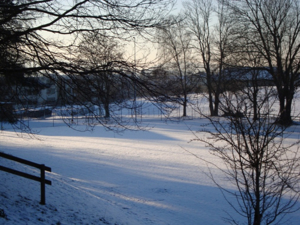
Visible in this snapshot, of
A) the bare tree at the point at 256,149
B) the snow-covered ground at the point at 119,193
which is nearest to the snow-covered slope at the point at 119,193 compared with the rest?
the snow-covered ground at the point at 119,193

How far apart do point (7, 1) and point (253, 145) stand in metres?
6.50

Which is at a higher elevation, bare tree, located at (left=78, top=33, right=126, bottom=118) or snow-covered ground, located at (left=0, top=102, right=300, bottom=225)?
bare tree, located at (left=78, top=33, right=126, bottom=118)

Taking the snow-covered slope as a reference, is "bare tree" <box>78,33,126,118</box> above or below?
above

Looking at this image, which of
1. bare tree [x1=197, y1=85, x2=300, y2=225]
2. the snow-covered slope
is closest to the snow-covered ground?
the snow-covered slope

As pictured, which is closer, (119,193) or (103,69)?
(103,69)

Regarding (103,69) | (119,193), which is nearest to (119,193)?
(119,193)

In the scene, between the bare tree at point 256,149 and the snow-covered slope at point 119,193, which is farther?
the snow-covered slope at point 119,193

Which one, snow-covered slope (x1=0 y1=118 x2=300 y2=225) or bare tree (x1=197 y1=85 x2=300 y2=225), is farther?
snow-covered slope (x1=0 y1=118 x2=300 y2=225)

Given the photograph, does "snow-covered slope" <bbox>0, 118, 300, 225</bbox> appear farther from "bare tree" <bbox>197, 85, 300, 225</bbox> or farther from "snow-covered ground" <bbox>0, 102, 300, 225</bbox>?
"bare tree" <bbox>197, 85, 300, 225</bbox>

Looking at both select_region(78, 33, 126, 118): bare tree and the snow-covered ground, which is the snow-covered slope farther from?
select_region(78, 33, 126, 118): bare tree

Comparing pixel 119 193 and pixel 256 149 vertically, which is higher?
pixel 256 149

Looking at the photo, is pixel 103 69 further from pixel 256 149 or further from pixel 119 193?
pixel 119 193

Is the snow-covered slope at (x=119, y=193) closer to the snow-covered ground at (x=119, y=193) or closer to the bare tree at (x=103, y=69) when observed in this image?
the snow-covered ground at (x=119, y=193)

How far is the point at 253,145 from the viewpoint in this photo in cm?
506
